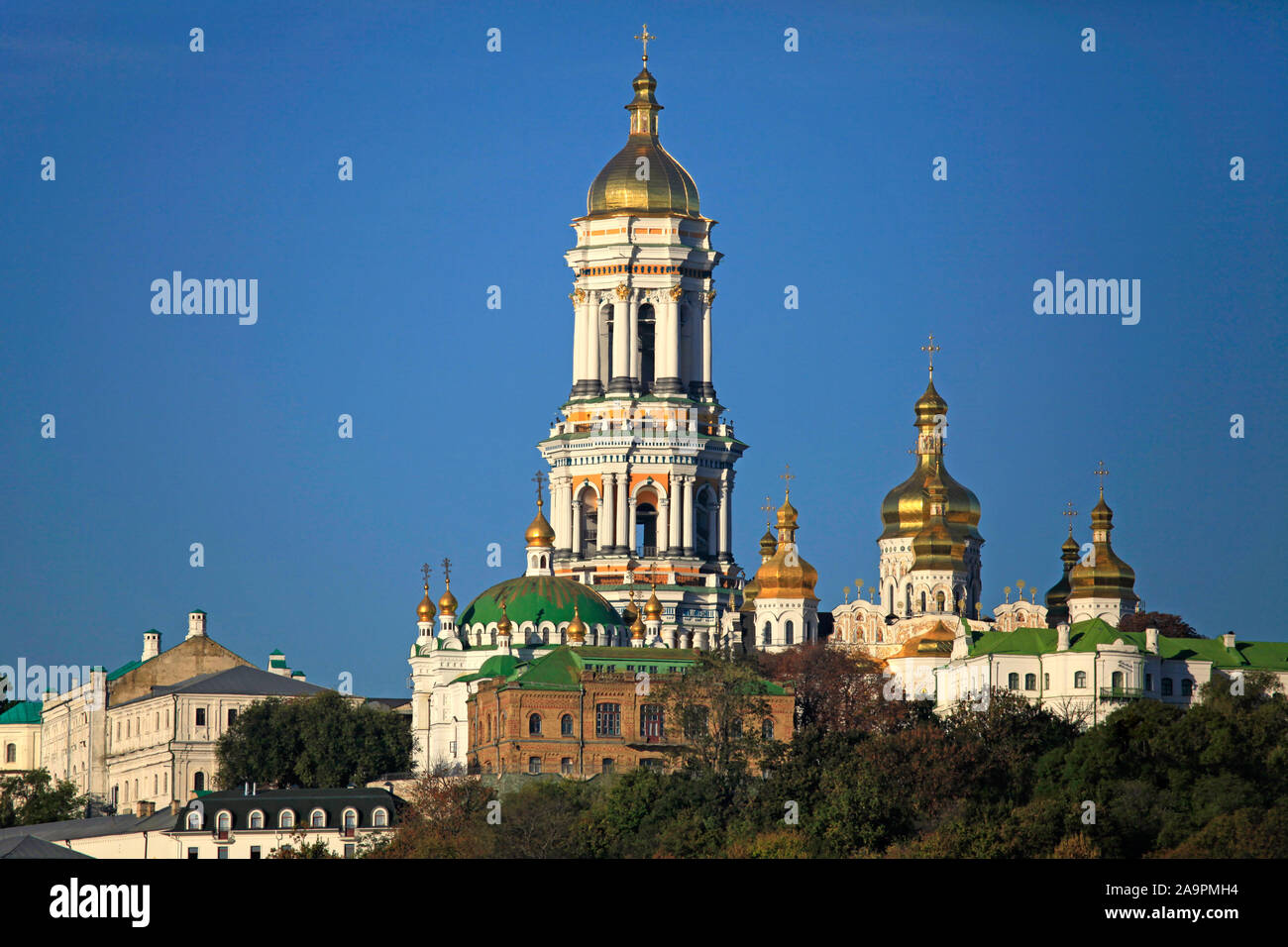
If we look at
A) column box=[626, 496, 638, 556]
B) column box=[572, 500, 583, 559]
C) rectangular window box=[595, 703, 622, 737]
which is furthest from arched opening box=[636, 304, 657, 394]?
rectangular window box=[595, 703, 622, 737]

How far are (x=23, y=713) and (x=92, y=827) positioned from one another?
4157 centimetres

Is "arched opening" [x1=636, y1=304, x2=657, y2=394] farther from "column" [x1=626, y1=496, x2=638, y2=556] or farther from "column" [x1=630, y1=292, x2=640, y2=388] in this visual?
"column" [x1=626, y1=496, x2=638, y2=556]

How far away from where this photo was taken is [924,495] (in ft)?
485

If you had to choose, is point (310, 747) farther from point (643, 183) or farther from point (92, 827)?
point (643, 183)

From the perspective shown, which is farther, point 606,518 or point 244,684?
point 606,518

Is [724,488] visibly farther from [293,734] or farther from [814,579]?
[293,734]

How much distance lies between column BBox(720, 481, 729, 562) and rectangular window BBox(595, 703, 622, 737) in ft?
90.7

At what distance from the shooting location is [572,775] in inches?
4486

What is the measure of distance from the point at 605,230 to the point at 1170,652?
32050mm

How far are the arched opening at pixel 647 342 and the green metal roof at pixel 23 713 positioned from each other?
30.1m

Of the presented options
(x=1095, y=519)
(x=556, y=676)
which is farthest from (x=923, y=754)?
(x=1095, y=519)

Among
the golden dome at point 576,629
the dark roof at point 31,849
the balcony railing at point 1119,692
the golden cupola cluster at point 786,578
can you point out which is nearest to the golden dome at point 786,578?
the golden cupola cluster at point 786,578

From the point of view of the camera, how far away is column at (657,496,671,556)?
14175 cm

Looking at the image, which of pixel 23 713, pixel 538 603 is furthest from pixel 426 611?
pixel 23 713
